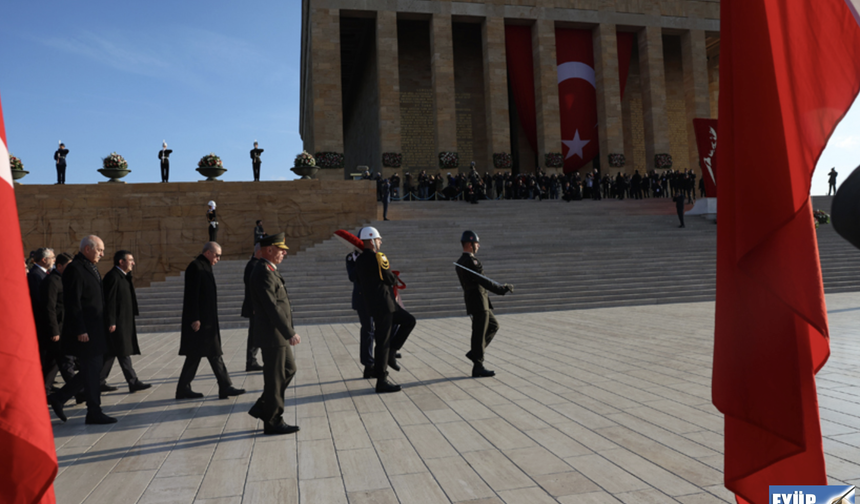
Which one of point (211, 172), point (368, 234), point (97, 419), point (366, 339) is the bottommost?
point (97, 419)

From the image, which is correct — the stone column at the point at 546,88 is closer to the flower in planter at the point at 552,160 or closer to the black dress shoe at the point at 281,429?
Result: the flower in planter at the point at 552,160

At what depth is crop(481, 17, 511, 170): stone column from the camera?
29.1m

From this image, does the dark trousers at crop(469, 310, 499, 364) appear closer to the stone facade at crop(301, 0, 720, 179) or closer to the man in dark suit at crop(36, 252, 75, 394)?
the man in dark suit at crop(36, 252, 75, 394)

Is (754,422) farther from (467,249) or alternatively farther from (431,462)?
(467,249)

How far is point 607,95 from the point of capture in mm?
30375

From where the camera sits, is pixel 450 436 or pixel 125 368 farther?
pixel 125 368

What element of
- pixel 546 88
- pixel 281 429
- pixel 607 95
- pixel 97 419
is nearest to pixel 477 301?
pixel 281 429

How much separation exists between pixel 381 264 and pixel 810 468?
15.5ft

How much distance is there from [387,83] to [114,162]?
44.0 feet

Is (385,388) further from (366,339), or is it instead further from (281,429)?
(281,429)

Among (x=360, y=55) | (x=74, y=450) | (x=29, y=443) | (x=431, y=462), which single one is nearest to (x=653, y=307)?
(x=431, y=462)

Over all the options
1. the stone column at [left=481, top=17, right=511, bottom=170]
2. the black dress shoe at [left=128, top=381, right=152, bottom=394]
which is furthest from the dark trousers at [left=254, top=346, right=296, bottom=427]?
the stone column at [left=481, top=17, right=511, bottom=170]

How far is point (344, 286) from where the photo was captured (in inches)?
559

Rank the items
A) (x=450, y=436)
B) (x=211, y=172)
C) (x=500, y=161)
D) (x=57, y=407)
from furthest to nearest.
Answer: (x=500, y=161) < (x=211, y=172) < (x=57, y=407) < (x=450, y=436)
